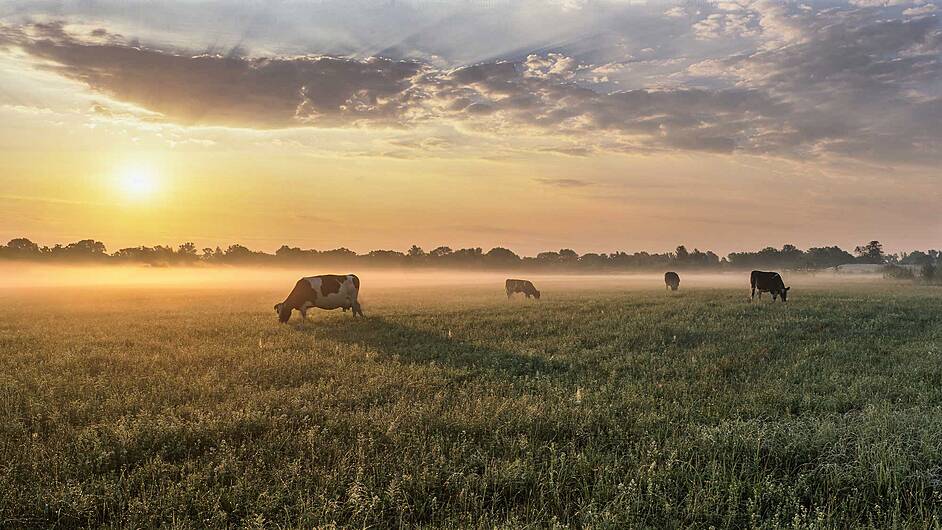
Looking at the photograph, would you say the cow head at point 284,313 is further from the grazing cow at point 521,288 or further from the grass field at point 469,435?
the grazing cow at point 521,288

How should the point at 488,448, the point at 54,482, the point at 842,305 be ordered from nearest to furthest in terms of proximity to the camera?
the point at 54,482 → the point at 488,448 → the point at 842,305

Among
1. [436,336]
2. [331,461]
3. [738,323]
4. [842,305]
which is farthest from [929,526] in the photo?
[842,305]

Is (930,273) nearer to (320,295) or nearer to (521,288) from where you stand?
(521,288)

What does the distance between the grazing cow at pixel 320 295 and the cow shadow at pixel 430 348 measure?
1553mm

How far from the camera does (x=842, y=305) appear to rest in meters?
23.4

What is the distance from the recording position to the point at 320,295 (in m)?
20.1

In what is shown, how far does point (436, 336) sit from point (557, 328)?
3998mm

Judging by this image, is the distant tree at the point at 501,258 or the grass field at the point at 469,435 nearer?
the grass field at the point at 469,435

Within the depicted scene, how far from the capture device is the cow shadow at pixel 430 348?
11.1 m

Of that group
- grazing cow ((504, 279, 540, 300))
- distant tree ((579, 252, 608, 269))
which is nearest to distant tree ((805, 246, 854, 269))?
distant tree ((579, 252, 608, 269))

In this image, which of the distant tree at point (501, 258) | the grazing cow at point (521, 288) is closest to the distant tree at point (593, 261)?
the distant tree at point (501, 258)

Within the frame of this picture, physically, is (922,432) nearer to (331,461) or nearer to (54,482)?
(331,461)

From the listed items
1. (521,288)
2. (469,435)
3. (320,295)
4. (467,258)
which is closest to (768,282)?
(521,288)

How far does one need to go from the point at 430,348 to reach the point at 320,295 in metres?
8.41
